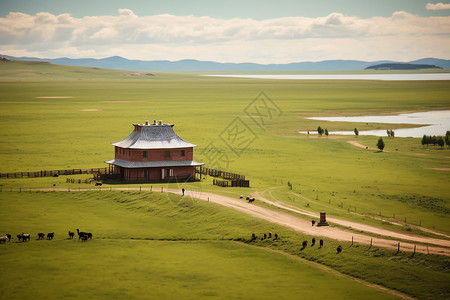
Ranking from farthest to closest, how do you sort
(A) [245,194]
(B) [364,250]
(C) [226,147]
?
(C) [226,147] → (A) [245,194] → (B) [364,250]

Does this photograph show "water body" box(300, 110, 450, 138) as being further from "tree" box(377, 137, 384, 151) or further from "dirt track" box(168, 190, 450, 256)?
"dirt track" box(168, 190, 450, 256)

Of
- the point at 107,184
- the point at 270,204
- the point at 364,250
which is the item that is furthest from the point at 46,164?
the point at 364,250

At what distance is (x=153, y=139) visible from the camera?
82938 mm

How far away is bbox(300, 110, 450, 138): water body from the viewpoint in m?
138

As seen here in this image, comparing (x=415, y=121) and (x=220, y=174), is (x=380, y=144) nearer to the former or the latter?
(x=220, y=174)

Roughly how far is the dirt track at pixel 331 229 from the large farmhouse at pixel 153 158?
12.0 m

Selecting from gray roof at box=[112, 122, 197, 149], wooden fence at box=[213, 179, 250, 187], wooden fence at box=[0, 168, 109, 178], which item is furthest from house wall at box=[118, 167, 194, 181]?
wooden fence at box=[0, 168, 109, 178]

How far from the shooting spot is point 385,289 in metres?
46.7

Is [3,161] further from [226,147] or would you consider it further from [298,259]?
[298,259]

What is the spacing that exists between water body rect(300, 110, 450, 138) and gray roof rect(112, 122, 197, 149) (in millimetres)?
63665

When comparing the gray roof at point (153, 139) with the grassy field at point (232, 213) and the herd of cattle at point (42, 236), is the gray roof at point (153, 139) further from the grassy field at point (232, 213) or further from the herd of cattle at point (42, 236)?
the herd of cattle at point (42, 236)

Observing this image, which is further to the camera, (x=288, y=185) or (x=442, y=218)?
(x=288, y=185)

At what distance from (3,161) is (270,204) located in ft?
164

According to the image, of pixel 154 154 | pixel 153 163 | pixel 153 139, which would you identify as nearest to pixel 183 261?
pixel 153 163
